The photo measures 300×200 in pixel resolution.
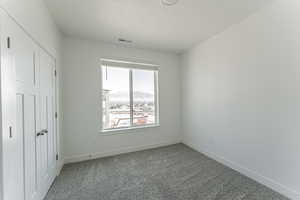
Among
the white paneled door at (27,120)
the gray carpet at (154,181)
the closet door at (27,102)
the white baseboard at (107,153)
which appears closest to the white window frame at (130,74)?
the white baseboard at (107,153)

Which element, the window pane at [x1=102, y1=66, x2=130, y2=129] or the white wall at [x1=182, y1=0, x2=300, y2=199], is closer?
the white wall at [x1=182, y1=0, x2=300, y2=199]

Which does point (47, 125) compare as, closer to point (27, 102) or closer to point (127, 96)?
point (27, 102)

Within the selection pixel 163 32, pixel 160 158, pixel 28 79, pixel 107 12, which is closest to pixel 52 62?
pixel 28 79

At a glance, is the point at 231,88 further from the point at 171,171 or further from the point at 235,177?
the point at 171,171

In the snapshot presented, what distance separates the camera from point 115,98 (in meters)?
3.27

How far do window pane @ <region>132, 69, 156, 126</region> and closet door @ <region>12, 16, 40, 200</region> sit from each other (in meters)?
2.13

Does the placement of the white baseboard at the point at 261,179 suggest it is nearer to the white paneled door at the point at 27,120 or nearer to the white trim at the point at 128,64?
the white trim at the point at 128,64

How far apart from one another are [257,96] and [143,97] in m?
2.43

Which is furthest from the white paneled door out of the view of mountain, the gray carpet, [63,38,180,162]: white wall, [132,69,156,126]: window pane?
[132,69,156,126]: window pane

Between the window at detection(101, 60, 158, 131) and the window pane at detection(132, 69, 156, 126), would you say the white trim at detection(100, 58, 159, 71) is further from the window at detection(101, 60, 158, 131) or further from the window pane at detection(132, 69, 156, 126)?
the window pane at detection(132, 69, 156, 126)

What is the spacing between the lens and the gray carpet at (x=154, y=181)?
1.79m

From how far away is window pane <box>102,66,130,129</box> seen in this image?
10.3ft

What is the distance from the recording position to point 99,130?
2992 millimetres

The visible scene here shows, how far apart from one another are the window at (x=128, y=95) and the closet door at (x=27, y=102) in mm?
1593
